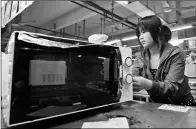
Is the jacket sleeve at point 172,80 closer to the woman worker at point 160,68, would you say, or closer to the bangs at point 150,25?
the woman worker at point 160,68

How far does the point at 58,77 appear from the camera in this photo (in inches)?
20.6

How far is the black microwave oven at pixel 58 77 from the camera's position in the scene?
1.34 feet

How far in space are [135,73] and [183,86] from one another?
1.05ft

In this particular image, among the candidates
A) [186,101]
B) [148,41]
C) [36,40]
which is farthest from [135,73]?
[36,40]

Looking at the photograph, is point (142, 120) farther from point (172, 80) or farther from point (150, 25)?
point (150, 25)

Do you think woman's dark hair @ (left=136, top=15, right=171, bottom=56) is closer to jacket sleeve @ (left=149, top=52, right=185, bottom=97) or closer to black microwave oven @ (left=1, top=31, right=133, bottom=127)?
jacket sleeve @ (left=149, top=52, right=185, bottom=97)

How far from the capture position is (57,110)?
1.62 ft

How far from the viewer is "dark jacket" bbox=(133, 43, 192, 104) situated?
0.73 meters

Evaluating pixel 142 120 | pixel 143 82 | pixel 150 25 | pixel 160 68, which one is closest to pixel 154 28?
pixel 150 25

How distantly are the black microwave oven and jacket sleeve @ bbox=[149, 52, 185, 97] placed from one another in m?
0.15

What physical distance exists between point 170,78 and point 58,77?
2.03 ft

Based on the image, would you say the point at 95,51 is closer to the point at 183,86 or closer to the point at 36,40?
the point at 36,40

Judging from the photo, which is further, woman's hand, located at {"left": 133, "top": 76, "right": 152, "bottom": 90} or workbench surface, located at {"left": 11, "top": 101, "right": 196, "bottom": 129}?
woman's hand, located at {"left": 133, "top": 76, "right": 152, "bottom": 90}

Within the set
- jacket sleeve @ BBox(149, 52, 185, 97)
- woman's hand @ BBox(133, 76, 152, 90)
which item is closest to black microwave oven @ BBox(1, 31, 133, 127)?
woman's hand @ BBox(133, 76, 152, 90)
